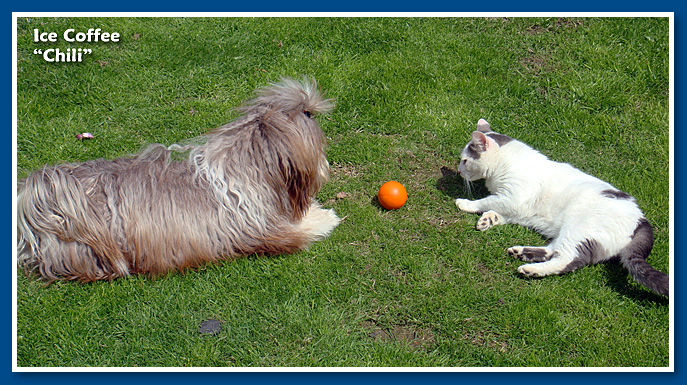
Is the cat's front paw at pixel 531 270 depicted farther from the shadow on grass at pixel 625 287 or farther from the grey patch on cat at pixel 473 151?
the grey patch on cat at pixel 473 151

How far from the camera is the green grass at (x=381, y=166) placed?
397 centimetres

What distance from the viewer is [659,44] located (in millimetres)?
6410

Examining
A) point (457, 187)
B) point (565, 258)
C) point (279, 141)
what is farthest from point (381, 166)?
point (565, 258)

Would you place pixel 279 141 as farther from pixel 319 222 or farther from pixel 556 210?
pixel 556 210

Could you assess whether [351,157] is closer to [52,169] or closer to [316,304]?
[316,304]

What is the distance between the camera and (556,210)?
454cm

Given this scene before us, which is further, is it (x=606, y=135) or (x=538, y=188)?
(x=606, y=135)

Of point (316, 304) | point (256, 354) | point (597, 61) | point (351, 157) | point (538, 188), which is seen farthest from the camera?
point (597, 61)

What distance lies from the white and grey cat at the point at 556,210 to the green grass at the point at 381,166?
155mm

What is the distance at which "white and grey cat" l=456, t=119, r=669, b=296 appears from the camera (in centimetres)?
416

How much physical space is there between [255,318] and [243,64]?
337 centimetres

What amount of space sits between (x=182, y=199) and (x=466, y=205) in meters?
2.42

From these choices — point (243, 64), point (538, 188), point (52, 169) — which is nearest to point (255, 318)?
point (52, 169)

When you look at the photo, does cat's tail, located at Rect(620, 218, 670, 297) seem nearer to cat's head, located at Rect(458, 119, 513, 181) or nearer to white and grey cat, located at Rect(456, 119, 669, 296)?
white and grey cat, located at Rect(456, 119, 669, 296)
